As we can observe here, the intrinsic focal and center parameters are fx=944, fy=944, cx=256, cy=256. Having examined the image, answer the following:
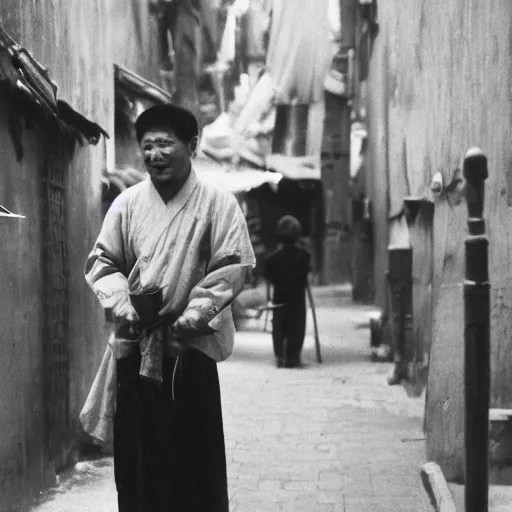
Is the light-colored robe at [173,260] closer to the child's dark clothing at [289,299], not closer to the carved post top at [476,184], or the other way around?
the carved post top at [476,184]

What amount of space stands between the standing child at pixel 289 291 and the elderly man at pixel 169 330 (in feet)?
27.0

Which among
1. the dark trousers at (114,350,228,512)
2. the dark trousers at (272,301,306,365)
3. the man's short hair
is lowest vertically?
the dark trousers at (272,301,306,365)

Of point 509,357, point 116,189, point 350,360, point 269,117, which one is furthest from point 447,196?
point 269,117

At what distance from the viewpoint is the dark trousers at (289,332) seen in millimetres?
12312

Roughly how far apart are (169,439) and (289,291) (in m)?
8.68

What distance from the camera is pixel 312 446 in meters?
7.29

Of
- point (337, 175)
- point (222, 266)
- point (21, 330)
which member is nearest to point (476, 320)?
point (222, 266)

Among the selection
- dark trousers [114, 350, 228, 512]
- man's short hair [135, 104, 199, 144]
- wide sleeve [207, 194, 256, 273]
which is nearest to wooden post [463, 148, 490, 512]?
wide sleeve [207, 194, 256, 273]

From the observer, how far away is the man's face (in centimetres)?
404

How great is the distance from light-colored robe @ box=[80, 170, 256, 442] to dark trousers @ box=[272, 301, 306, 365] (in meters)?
8.17

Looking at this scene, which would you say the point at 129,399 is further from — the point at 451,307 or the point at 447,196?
the point at 447,196

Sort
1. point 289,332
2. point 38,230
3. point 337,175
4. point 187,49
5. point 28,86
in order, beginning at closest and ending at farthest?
1. point 28,86
2. point 38,230
3. point 289,332
4. point 187,49
5. point 337,175

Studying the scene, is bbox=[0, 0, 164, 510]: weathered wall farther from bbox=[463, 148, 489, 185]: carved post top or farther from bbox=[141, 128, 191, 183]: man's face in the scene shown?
bbox=[463, 148, 489, 185]: carved post top

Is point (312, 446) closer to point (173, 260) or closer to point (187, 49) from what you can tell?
point (173, 260)
